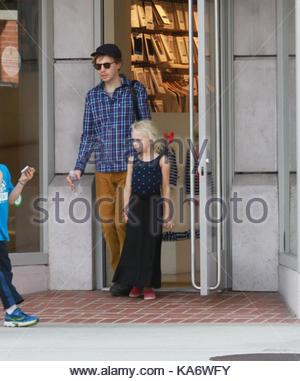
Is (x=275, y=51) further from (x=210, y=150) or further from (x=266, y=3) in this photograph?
(x=210, y=150)

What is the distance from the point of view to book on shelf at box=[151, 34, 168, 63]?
13.4m

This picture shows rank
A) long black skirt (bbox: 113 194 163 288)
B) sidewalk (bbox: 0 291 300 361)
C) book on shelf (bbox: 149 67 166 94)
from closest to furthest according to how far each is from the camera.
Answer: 1. sidewalk (bbox: 0 291 300 361)
2. long black skirt (bbox: 113 194 163 288)
3. book on shelf (bbox: 149 67 166 94)

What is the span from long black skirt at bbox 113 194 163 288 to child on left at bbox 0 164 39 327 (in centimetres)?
160

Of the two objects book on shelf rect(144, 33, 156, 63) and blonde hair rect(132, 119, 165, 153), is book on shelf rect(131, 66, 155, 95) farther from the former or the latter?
blonde hair rect(132, 119, 165, 153)

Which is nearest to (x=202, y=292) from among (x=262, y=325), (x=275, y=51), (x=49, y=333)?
Result: (x=262, y=325)

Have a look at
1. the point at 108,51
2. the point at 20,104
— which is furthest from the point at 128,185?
the point at 20,104

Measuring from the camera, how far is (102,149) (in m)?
11.6

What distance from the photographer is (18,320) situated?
9906 mm

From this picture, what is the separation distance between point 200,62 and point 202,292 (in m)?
2.11

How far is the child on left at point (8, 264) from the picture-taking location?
973 centimetres

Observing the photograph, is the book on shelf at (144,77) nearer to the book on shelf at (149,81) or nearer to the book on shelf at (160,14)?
the book on shelf at (149,81)

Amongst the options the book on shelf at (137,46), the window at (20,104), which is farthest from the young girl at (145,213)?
the book on shelf at (137,46)

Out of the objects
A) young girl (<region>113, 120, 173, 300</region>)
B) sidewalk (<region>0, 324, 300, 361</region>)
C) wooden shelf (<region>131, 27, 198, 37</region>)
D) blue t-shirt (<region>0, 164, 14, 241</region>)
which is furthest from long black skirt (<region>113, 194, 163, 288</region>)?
wooden shelf (<region>131, 27, 198, 37</region>)

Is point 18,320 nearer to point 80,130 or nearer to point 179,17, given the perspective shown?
point 80,130
